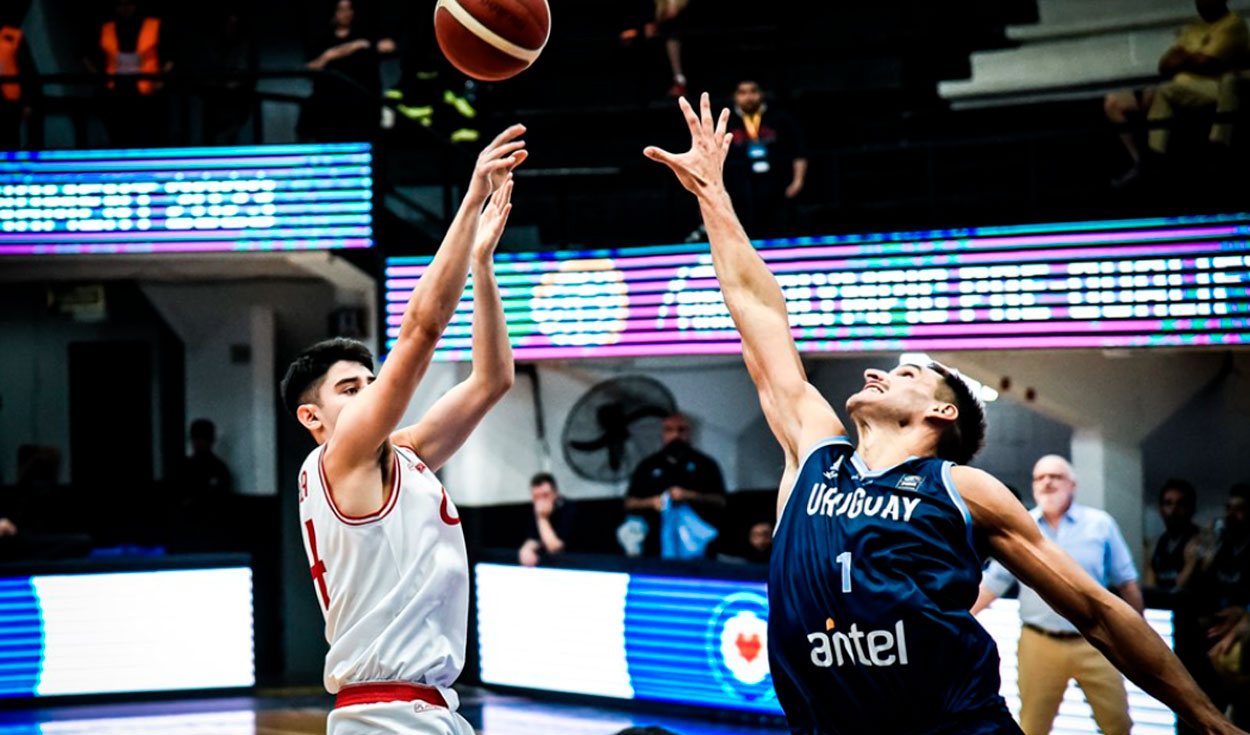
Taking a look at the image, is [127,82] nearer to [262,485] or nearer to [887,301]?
[262,485]

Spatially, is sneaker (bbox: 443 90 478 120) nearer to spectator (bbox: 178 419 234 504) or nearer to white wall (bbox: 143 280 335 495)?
white wall (bbox: 143 280 335 495)

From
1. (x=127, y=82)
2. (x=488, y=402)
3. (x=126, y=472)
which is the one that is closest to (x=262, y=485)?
(x=126, y=472)

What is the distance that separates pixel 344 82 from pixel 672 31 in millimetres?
2633

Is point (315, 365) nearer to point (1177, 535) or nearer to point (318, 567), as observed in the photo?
point (318, 567)

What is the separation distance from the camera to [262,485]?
12188 mm

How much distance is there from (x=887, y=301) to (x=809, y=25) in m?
5.02

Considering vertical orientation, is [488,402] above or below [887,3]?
below

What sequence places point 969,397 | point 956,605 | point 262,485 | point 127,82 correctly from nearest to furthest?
point 956,605, point 969,397, point 127,82, point 262,485

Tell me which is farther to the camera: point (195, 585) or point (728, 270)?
point (195, 585)

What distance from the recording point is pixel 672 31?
448 inches

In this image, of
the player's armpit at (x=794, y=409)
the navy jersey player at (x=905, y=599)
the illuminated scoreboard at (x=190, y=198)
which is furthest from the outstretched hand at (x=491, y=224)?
the illuminated scoreboard at (x=190, y=198)

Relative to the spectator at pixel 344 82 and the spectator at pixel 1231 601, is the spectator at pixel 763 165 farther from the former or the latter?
the spectator at pixel 1231 601

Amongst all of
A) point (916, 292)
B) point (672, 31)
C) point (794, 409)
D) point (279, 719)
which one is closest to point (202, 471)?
point (279, 719)

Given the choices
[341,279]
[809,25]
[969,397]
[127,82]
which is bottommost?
[969,397]
